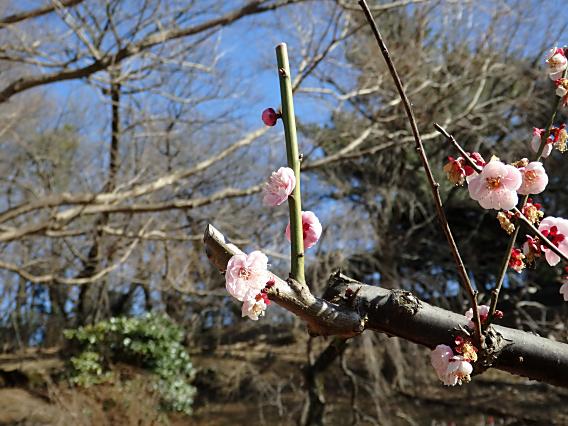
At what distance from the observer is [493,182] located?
0.83m

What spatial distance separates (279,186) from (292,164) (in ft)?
0.13

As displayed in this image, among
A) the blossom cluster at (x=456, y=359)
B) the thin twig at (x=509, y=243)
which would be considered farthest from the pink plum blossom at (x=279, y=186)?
Result: the blossom cluster at (x=456, y=359)

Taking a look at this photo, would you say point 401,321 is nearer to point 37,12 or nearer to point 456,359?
point 456,359

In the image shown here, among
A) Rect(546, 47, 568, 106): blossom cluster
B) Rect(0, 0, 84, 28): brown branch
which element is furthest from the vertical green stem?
Rect(0, 0, 84, 28): brown branch

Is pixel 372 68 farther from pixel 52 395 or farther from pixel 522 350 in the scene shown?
pixel 522 350

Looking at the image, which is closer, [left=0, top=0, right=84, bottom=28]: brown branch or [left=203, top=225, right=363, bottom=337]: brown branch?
[left=203, top=225, right=363, bottom=337]: brown branch

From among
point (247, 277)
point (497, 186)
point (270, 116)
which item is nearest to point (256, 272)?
point (247, 277)

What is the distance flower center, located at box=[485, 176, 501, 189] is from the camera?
82cm

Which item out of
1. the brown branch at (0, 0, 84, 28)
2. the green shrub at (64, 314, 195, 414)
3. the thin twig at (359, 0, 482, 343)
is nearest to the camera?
the thin twig at (359, 0, 482, 343)

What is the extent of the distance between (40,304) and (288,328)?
4692 millimetres

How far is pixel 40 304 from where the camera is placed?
11000 millimetres

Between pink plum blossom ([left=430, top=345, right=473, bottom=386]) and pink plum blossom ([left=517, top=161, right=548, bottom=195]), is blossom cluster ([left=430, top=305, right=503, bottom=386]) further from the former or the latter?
pink plum blossom ([left=517, top=161, right=548, bottom=195])

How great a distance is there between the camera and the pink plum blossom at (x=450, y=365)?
81 cm

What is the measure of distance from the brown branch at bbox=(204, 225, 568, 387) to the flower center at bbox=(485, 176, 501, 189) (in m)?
0.19
